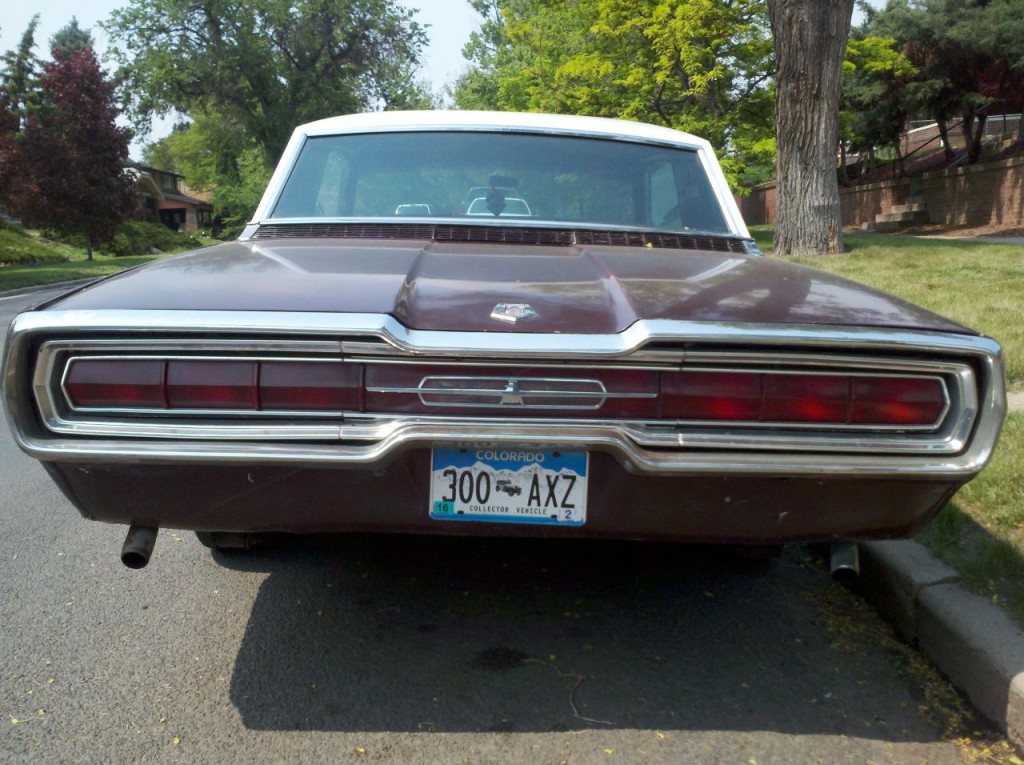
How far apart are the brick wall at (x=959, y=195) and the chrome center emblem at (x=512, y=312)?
2373cm

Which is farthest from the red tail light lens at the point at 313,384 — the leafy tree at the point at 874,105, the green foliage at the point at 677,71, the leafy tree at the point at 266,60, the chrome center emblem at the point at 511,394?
the leafy tree at the point at 266,60

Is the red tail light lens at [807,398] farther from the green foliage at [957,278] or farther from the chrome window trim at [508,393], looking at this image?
the green foliage at [957,278]

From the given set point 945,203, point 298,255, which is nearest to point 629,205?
point 298,255

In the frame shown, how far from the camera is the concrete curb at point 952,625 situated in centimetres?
251

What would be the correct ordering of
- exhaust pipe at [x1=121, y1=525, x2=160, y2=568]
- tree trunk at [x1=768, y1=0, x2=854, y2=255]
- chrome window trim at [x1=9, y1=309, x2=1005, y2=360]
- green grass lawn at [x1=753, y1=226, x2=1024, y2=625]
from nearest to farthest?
chrome window trim at [x1=9, y1=309, x2=1005, y2=360], exhaust pipe at [x1=121, y1=525, x2=160, y2=568], green grass lawn at [x1=753, y1=226, x2=1024, y2=625], tree trunk at [x1=768, y1=0, x2=854, y2=255]

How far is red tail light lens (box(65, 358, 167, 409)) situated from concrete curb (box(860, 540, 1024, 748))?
2340 millimetres

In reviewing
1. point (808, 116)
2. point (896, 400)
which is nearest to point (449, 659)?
point (896, 400)

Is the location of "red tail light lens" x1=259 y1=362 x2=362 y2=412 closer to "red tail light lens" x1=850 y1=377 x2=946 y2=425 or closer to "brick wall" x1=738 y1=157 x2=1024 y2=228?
"red tail light lens" x1=850 y1=377 x2=946 y2=425

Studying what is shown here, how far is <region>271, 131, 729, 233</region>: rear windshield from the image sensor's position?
3803 mm

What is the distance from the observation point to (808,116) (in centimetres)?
1246

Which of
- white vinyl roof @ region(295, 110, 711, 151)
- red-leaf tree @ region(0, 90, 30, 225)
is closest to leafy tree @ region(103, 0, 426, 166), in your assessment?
red-leaf tree @ region(0, 90, 30, 225)

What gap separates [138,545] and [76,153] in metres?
30.8

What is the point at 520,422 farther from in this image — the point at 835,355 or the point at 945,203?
the point at 945,203

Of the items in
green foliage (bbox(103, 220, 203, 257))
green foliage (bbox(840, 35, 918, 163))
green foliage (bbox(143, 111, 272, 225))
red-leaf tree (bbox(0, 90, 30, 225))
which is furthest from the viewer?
green foliage (bbox(143, 111, 272, 225))
